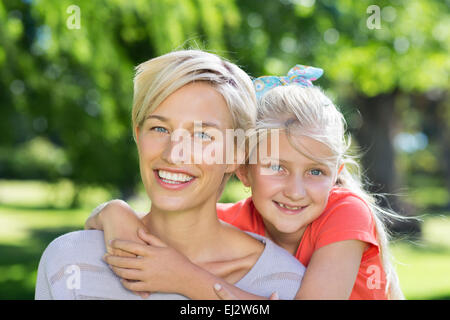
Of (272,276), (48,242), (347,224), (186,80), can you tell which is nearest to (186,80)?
(186,80)

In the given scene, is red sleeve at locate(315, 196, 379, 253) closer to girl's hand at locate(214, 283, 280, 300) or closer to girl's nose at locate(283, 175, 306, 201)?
girl's nose at locate(283, 175, 306, 201)

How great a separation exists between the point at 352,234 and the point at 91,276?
1.08 metres

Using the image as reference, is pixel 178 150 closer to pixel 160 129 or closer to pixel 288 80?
pixel 160 129

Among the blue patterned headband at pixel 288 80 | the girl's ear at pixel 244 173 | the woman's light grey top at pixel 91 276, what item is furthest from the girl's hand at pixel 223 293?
the blue patterned headband at pixel 288 80

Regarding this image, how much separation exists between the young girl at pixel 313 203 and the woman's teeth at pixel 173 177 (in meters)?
0.27

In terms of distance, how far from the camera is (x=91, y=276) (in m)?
1.91

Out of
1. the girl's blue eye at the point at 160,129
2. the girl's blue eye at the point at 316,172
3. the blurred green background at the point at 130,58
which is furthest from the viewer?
the blurred green background at the point at 130,58

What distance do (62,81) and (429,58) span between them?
8181 millimetres

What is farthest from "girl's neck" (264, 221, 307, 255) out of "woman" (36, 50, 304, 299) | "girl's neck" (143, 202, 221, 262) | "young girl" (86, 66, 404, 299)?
"girl's neck" (143, 202, 221, 262)

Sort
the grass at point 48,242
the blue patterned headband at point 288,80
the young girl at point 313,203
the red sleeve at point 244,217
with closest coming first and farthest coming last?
the young girl at point 313,203 < the blue patterned headband at point 288,80 < the red sleeve at point 244,217 < the grass at point 48,242

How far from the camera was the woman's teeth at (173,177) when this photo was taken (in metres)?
1.96

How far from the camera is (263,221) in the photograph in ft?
9.14

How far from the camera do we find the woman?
6.29ft

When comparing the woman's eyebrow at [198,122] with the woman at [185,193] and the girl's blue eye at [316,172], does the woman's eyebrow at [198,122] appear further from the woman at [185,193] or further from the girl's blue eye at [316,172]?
the girl's blue eye at [316,172]
